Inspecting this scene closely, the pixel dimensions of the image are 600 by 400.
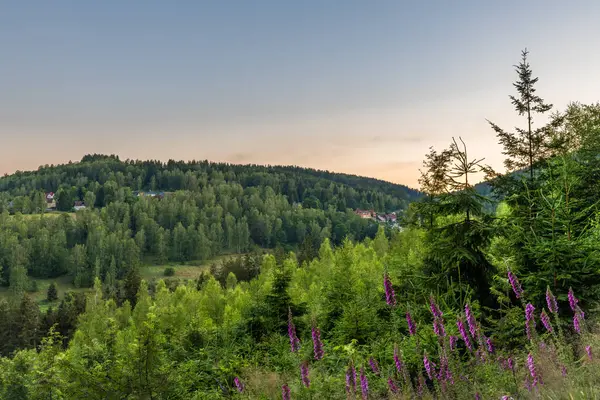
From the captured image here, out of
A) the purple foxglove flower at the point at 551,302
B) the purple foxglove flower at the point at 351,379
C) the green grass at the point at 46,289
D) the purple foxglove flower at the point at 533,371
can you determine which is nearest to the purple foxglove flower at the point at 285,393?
the purple foxglove flower at the point at 351,379

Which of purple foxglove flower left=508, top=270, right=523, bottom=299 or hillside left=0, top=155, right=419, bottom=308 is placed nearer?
purple foxglove flower left=508, top=270, right=523, bottom=299

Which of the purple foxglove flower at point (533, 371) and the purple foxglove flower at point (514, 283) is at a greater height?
the purple foxglove flower at point (514, 283)

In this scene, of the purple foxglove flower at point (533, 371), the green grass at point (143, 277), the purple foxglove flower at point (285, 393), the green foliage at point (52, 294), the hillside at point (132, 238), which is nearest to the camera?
the purple foxglove flower at point (533, 371)

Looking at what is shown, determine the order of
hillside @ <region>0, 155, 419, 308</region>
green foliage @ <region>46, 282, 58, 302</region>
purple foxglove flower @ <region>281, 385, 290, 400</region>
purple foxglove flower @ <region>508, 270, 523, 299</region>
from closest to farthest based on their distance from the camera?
purple foxglove flower @ <region>281, 385, 290, 400</region> < purple foxglove flower @ <region>508, 270, 523, 299</region> < green foliage @ <region>46, 282, 58, 302</region> < hillside @ <region>0, 155, 419, 308</region>

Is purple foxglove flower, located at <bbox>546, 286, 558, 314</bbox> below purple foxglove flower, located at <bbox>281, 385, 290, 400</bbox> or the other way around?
the other way around

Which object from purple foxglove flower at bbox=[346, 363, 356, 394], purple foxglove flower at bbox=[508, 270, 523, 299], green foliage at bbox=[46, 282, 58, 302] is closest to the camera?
purple foxglove flower at bbox=[346, 363, 356, 394]

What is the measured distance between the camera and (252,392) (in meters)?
7.50

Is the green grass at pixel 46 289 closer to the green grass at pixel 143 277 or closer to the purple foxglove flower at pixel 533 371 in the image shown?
the green grass at pixel 143 277

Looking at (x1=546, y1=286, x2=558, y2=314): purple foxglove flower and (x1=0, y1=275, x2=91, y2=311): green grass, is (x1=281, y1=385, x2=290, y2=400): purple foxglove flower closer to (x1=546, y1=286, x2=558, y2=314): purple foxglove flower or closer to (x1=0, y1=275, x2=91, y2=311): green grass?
(x1=546, y1=286, x2=558, y2=314): purple foxglove flower

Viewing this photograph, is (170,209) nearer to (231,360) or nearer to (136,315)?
(136,315)

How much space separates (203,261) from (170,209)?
149ft

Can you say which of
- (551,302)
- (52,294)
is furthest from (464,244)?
(52,294)

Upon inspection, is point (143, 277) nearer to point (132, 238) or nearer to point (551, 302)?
point (132, 238)

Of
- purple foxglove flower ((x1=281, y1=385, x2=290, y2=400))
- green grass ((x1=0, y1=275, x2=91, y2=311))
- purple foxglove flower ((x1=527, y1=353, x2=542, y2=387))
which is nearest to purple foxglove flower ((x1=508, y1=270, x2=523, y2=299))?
purple foxglove flower ((x1=527, y1=353, x2=542, y2=387))
